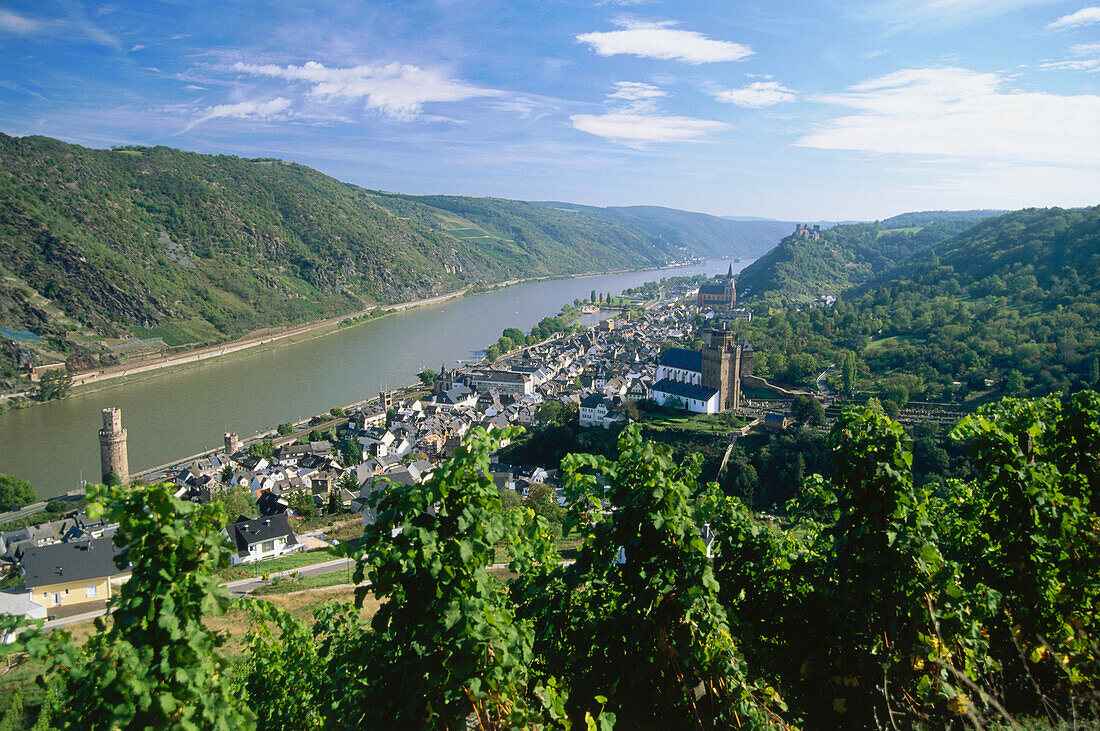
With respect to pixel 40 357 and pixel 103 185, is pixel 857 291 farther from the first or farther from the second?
pixel 103 185

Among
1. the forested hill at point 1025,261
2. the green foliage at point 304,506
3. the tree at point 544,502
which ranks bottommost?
the green foliage at point 304,506

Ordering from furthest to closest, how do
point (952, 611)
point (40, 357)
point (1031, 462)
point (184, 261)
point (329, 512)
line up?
point (184, 261) → point (40, 357) → point (329, 512) → point (1031, 462) → point (952, 611)

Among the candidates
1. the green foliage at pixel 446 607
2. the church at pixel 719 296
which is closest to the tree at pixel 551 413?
the green foliage at pixel 446 607

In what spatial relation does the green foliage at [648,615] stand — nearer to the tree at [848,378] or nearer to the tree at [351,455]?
the tree at [351,455]

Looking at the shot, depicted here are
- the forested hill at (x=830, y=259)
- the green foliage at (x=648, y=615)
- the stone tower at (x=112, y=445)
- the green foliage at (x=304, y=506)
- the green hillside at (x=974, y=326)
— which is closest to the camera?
the green foliage at (x=648, y=615)

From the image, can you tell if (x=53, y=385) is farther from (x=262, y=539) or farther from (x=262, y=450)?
(x=262, y=539)

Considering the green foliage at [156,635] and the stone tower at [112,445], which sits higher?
the green foliage at [156,635]

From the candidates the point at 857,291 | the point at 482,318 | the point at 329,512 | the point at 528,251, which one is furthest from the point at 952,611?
the point at 528,251
